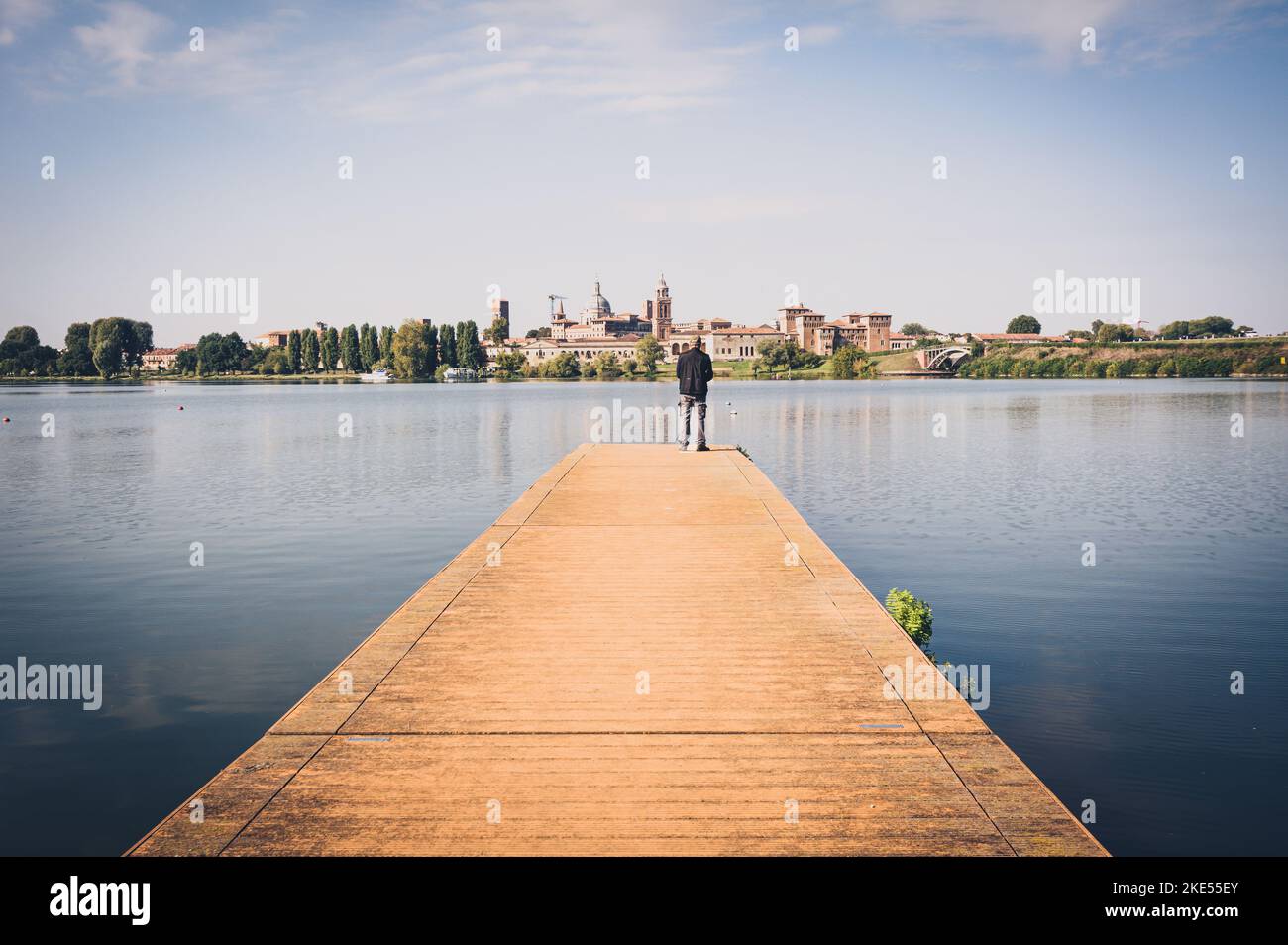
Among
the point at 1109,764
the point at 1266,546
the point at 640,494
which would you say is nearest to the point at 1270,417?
the point at 1266,546

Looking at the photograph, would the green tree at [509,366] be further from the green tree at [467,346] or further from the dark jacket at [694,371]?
the dark jacket at [694,371]

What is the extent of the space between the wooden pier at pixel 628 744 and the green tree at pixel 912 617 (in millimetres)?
1756

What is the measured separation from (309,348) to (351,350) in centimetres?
1209

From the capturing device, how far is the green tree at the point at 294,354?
180 m

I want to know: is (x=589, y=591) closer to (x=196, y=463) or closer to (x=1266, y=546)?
(x=1266, y=546)

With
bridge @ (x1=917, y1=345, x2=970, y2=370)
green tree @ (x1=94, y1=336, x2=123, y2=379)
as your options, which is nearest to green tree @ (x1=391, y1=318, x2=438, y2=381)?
green tree @ (x1=94, y1=336, x2=123, y2=379)

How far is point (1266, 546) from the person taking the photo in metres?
19.1

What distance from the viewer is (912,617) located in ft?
39.5

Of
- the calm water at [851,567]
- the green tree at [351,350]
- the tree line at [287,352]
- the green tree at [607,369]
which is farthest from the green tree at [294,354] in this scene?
the calm water at [851,567]

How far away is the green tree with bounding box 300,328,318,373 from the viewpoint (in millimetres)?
176625

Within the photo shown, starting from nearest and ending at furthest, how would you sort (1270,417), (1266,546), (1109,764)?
(1109,764) → (1266,546) → (1270,417)

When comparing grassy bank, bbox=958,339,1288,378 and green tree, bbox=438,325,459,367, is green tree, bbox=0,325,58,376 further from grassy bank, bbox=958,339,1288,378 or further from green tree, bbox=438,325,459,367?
grassy bank, bbox=958,339,1288,378

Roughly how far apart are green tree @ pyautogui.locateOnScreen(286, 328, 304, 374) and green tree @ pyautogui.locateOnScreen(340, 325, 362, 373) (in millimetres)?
13858
